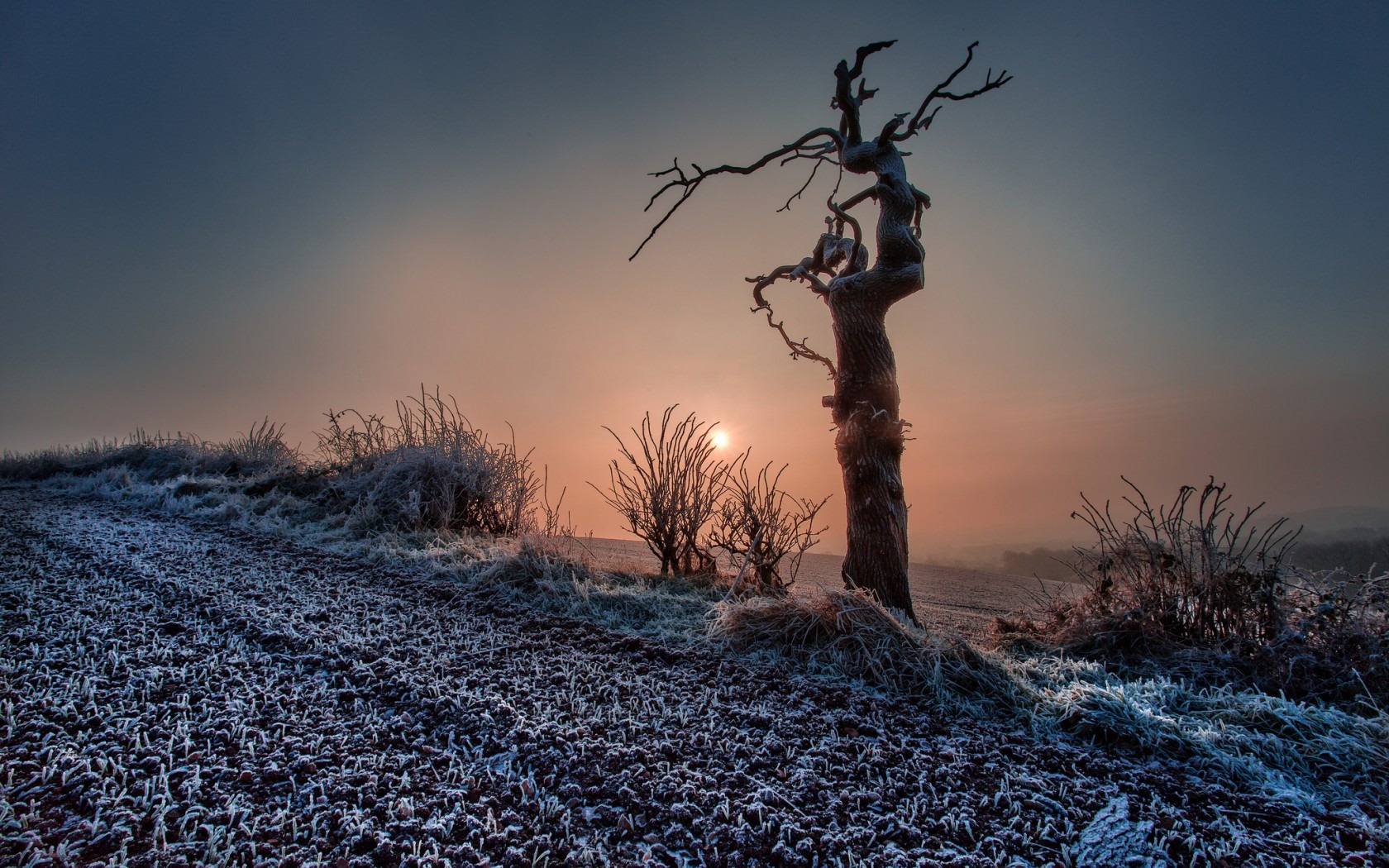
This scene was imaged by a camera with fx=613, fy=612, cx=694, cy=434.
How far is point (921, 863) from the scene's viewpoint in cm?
151

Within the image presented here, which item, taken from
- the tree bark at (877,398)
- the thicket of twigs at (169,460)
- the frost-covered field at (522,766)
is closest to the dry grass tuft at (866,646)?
the frost-covered field at (522,766)

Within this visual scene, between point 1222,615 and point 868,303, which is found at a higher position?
point 868,303

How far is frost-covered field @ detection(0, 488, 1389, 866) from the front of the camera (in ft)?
5.14

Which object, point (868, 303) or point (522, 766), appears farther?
point (868, 303)

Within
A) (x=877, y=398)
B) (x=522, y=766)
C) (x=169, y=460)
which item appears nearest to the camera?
(x=522, y=766)

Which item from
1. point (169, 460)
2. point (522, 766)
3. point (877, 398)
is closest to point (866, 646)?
point (522, 766)

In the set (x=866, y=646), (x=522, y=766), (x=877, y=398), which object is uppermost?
(x=877, y=398)

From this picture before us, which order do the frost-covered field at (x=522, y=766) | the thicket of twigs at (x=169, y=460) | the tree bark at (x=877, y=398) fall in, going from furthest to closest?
the thicket of twigs at (x=169, y=460) → the tree bark at (x=877, y=398) → the frost-covered field at (x=522, y=766)

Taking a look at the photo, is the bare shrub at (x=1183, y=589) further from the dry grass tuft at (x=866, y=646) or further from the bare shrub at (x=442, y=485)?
the bare shrub at (x=442, y=485)

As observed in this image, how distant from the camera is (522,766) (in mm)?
1886

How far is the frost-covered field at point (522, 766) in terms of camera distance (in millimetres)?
1565

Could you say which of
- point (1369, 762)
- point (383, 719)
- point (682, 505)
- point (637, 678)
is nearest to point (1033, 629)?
point (1369, 762)

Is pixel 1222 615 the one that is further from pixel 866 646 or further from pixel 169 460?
pixel 169 460

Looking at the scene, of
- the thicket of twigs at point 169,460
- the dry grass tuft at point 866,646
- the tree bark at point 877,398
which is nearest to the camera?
the dry grass tuft at point 866,646
